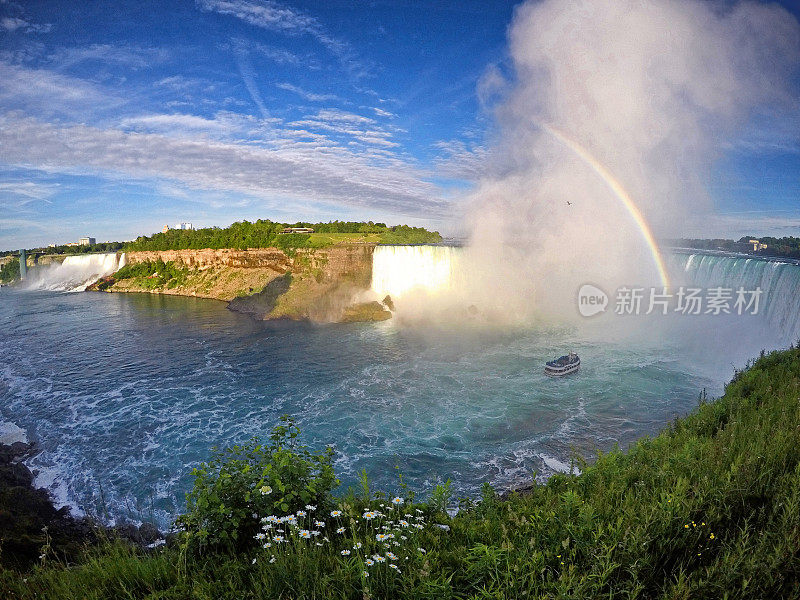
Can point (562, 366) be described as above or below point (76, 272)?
below

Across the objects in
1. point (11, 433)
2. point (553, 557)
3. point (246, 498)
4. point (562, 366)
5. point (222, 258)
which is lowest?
point (11, 433)

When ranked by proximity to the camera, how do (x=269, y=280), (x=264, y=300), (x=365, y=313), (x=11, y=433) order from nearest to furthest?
(x=11, y=433) < (x=365, y=313) < (x=264, y=300) < (x=269, y=280)

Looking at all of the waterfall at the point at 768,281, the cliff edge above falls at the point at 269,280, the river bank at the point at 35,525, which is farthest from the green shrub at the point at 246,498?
the cliff edge above falls at the point at 269,280

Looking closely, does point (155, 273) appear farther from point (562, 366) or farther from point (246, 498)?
point (246, 498)

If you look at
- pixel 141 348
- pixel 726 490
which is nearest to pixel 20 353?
pixel 141 348

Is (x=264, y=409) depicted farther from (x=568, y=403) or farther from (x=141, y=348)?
(x=141, y=348)

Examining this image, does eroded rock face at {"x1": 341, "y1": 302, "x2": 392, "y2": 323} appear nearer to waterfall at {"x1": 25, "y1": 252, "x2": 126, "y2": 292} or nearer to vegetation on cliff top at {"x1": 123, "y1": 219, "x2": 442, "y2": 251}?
vegetation on cliff top at {"x1": 123, "y1": 219, "x2": 442, "y2": 251}

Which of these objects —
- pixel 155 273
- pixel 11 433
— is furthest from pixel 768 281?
pixel 155 273
